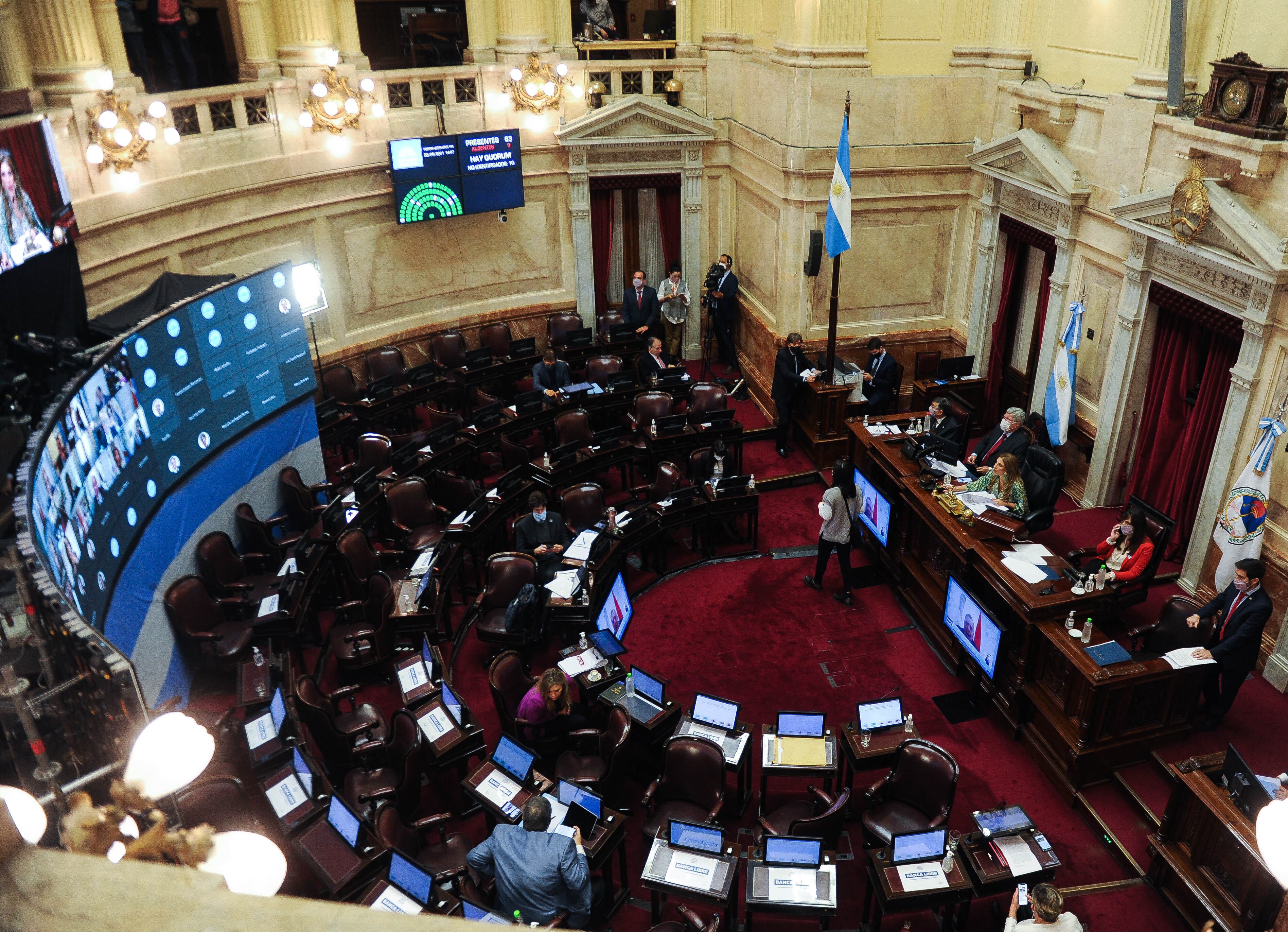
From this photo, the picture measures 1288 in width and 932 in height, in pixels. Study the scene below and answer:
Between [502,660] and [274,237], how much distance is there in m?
7.23

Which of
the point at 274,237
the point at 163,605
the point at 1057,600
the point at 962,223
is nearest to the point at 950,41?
the point at 962,223

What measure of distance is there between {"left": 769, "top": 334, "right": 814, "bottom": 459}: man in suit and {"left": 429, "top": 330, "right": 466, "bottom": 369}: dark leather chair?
4.61 metres

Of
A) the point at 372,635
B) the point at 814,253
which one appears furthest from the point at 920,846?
the point at 814,253

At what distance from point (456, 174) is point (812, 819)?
10125mm

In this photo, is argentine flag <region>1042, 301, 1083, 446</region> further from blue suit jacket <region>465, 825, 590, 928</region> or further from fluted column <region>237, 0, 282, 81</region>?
fluted column <region>237, 0, 282, 81</region>

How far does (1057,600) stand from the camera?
766 centimetres

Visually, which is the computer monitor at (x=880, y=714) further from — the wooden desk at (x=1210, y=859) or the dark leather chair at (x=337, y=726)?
the dark leather chair at (x=337, y=726)

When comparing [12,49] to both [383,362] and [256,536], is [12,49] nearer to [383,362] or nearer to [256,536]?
A: [256,536]

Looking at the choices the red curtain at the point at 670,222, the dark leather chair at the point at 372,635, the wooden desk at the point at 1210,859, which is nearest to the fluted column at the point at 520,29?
the red curtain at the point at 670,222

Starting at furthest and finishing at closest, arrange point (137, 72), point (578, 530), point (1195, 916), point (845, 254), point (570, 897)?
point (845, 254)
point (137, 72)
point (578, 530)
point (1195, 916)
point (570, 897)

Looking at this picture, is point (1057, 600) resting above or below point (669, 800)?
above

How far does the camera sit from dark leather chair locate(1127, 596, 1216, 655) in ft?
24.5

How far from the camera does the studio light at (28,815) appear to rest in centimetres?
245

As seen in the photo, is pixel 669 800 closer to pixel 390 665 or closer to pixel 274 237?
pixel 390 665
